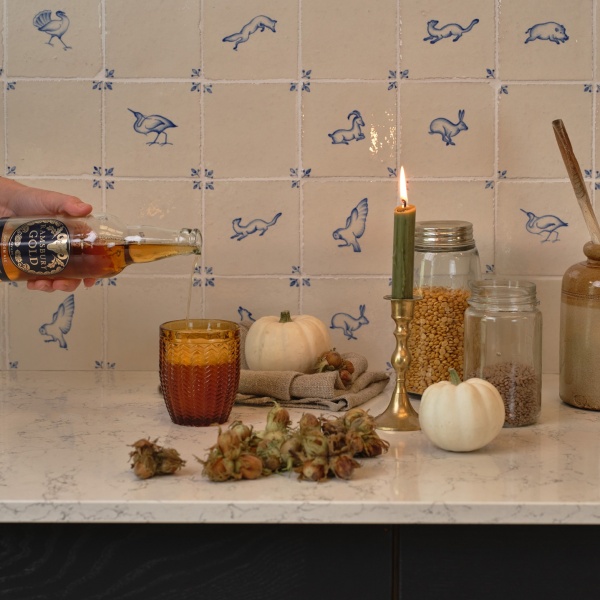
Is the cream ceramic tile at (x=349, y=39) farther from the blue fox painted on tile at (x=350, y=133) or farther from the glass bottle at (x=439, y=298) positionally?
the glass bottle at (x=439, y=298)

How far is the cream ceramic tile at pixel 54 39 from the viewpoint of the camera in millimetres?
1513

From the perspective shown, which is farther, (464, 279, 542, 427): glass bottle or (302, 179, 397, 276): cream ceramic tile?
(302, 179, 397, 276): cream ceramic tile

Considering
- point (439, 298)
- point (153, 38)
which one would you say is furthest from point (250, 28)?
point (439, 298)

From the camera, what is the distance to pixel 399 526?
0.97 meters

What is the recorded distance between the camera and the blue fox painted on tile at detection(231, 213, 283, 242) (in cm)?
154

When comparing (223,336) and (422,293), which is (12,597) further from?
(422,293)

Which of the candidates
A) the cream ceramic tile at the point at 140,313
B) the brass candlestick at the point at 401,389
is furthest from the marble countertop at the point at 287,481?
the cream ceramic tile at the point at 140,313

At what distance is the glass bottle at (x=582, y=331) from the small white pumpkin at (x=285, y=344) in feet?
1.18

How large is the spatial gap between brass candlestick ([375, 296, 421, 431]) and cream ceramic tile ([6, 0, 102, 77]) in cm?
69

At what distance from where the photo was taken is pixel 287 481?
1009 mm

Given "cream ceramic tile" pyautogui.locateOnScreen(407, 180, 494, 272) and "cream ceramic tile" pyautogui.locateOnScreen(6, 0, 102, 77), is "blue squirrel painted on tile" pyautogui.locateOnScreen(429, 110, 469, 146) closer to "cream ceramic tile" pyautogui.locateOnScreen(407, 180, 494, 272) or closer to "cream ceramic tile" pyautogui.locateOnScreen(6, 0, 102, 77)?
"cream ceramic tile" pyautogui.locateOnScreen(407, 180, 494, 272)

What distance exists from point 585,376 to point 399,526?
1.52 feet

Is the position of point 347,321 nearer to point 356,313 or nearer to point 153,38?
point 356,313

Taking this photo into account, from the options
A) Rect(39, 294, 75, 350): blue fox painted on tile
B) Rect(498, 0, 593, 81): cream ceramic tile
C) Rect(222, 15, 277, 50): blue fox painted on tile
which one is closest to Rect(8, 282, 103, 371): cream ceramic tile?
Rect(39, 294, 75, 350): blue fox painted on tile
